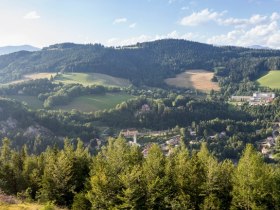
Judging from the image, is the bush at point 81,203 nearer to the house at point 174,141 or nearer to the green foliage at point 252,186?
the green foliage at point 252,186

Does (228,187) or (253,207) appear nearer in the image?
(253,207)

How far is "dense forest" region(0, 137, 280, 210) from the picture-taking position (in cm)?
5222

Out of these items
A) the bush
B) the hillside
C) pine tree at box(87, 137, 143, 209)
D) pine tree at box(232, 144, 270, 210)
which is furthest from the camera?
the hillside

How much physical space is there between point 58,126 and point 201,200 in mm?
143324

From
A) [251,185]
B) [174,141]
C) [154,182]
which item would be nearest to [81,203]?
[154,182]

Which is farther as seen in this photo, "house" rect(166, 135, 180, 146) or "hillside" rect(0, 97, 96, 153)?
"house" rect(166, 135, 180, 146)

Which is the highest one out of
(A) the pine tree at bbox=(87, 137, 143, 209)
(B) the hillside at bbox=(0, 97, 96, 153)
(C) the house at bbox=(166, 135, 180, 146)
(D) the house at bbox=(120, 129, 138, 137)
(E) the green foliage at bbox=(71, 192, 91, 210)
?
(A) the pine tree at bbox=(87, 137, 143, 209)

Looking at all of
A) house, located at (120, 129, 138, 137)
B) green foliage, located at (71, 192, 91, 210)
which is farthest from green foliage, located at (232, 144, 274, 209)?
house, located at (120, 129, 138, 137)

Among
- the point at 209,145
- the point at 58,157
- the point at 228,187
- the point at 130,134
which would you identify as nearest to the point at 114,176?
the point at 58,157

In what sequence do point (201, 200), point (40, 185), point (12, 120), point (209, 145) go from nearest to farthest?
point (201, 200) → point (40, 185) → point (209, 145) → point (12, 120)

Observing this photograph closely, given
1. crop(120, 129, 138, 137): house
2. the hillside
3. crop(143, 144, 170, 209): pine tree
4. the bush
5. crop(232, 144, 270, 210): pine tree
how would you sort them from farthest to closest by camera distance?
1. crop(120, 129, 138, 137): house
2. the hillside
3. the bush
4. crop(143, 144, 170, 209): pine tree
5. crop(232, 144, 270, 210): pine tree

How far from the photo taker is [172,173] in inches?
2247

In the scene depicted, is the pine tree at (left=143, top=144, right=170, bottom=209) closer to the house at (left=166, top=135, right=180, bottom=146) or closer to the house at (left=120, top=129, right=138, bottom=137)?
the house at (left=166, top=135, right=180, bottom=146)

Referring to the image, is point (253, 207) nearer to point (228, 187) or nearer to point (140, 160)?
point (228, 187)
